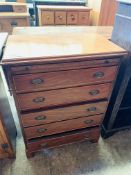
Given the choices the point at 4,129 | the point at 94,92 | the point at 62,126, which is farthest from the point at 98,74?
the point at 4,129

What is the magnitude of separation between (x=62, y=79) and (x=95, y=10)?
2.20 m

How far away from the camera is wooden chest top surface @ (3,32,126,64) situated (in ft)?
2.99

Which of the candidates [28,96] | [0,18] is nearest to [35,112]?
[28,96]

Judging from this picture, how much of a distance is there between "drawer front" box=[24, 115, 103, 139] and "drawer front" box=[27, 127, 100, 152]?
0.06m

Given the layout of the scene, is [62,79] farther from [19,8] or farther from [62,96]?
[19,8]

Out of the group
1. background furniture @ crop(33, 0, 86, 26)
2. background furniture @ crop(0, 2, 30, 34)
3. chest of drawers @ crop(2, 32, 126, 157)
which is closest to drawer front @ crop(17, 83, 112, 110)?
chest of drawers @ crop(2, 32, 126, 157)

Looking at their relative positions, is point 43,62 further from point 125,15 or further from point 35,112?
point 125,15

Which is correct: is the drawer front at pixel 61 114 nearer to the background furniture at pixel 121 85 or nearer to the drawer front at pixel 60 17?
the background furniture at pixel 121 85

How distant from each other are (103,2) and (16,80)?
222 cm

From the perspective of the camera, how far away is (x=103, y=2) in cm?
251

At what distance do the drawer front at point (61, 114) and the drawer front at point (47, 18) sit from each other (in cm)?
192

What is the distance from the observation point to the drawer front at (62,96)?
1.07 metres

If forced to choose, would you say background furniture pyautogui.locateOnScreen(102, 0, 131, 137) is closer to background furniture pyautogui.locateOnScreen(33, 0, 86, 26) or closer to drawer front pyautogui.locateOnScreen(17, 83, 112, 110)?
drawer front pyautogui.locateOnScreen(17, 83, 112, 110)

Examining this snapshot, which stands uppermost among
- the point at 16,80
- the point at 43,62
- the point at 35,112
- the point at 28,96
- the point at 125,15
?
the point at 125,15
